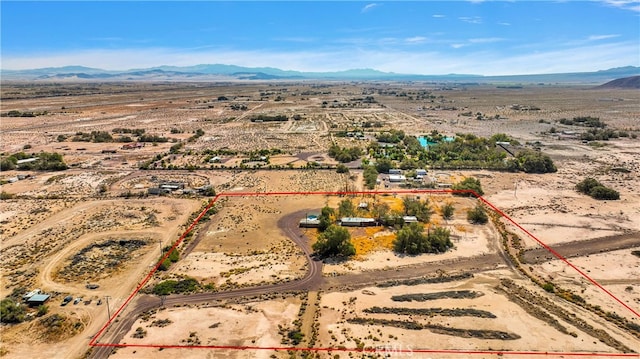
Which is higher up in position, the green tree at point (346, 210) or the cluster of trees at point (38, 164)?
the cluster of trees at point (38, 164)

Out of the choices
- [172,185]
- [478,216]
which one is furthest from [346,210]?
[172,185]

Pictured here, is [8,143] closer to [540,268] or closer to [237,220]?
[237,220]

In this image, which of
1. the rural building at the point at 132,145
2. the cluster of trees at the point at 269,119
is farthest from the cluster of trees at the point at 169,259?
the cluster of trees at the point at 269,119

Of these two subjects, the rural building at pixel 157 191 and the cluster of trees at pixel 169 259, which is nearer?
the cluster of trees at pixel 169 259

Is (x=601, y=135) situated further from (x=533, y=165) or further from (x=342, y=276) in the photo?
(x=342, y=276)

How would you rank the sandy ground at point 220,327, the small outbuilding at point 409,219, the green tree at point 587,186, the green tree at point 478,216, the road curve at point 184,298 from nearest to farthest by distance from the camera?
the sandy ground at point 220,327, the road curve at point 184,298, the small outbuilding at point 409,219, the green tree at point 478,216, the green tree at point 587,186

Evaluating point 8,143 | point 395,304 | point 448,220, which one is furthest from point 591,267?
point 8,143

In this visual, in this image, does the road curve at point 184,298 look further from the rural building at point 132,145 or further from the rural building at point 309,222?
the rural building at point 132,145
